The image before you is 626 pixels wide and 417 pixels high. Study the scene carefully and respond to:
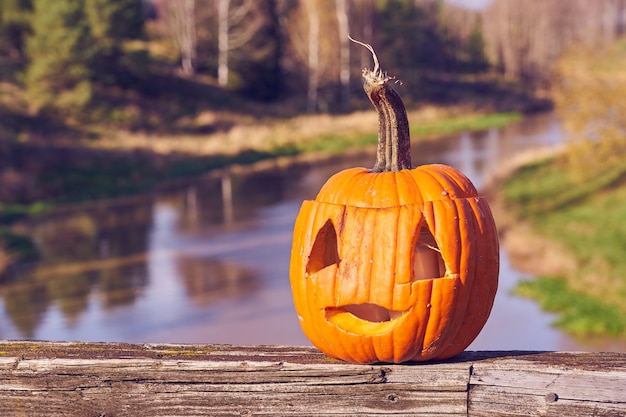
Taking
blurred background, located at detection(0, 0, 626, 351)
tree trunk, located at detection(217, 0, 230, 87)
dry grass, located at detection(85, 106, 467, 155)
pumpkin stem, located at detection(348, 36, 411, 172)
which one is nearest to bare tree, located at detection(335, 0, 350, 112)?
blurred background, located at detection(0, 0, 626, 351)

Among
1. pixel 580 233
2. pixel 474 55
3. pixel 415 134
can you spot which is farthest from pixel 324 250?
pixel 474 55

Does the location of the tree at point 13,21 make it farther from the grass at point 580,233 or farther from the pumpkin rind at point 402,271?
the pumpkin rind at point 402,271

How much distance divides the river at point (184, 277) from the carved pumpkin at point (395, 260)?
7.28 meters

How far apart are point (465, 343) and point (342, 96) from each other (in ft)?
119

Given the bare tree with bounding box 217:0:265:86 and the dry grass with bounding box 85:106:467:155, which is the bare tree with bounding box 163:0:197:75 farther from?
the dry grass with bounding box 85:106:467:155

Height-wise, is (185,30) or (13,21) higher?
(185,30)

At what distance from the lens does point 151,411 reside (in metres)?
2.07

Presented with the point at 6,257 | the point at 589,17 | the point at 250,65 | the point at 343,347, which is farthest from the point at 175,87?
the point at 589,17

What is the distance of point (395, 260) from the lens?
2.19m

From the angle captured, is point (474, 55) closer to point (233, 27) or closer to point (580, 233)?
point (233, 27)

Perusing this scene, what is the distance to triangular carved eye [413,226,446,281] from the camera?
2322 mm

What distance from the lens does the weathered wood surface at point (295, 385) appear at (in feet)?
6.47

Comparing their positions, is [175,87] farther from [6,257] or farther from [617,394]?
[617,394]

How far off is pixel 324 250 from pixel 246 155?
27.3 meters
